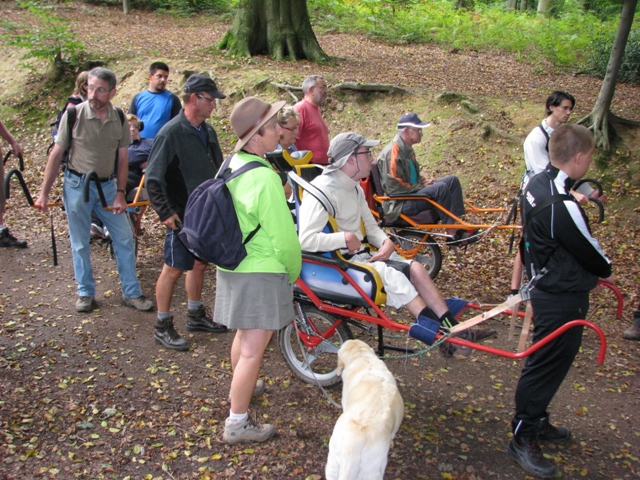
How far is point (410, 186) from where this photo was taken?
655cm

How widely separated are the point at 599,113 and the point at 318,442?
791 cm

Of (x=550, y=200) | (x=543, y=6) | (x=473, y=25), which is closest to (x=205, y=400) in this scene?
(x=550, y=200)

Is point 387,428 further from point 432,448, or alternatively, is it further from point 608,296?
point 608,296

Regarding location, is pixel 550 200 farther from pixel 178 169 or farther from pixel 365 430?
pixel 178 169

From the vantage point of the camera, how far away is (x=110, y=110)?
17.5 ft

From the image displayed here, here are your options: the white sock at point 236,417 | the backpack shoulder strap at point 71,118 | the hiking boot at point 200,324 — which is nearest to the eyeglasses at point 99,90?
the backpack shoulder strap at point 71,118

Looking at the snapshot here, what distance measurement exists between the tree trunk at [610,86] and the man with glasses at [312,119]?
492 centimetres

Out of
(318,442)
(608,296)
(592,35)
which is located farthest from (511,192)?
(592,35)

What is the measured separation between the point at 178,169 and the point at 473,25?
57.1 feet

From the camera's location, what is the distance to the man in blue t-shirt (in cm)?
700

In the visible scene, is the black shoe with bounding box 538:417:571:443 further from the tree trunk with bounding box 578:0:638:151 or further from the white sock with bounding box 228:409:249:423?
the tree trunk with bounding box 578:0:638:151

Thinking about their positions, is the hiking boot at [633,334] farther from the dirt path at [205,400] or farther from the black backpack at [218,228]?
the black backpack at [218,228]

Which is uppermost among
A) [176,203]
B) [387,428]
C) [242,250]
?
[242,250]

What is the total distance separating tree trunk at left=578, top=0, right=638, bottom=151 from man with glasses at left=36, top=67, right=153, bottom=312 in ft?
24.2
